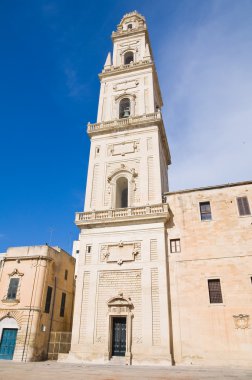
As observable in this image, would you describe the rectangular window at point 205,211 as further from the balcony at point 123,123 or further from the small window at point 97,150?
the small window at point 97,150

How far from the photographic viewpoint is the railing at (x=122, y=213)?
2119cm

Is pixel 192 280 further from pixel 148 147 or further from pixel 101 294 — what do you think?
pixel 148 147

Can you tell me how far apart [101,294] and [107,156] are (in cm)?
1191

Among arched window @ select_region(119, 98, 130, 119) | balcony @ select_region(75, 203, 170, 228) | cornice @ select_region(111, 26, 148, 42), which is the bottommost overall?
balcony @ select_region(75, 203, 170, 228)

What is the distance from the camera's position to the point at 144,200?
74.2 ft

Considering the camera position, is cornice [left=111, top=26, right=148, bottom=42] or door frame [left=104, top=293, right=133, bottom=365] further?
cornice [left=111, top=26, right=148, bottom=42]

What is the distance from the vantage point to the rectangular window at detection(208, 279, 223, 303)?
60.0 feet

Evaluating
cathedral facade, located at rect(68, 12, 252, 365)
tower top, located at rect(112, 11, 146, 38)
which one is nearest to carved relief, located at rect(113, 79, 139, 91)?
cathedral facade, located at rect(68, 12, 252, 365)

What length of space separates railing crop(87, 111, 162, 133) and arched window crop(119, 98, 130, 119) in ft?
7.98

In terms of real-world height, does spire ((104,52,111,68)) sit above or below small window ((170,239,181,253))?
above

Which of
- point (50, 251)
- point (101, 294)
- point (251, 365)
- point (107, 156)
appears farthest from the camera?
point (107, 156)

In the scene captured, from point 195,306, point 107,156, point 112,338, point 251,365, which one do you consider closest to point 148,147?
point 107,156

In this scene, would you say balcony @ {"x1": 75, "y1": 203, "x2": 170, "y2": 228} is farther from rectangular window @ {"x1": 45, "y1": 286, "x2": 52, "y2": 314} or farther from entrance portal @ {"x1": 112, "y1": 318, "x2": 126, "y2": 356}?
entrance portal @ {"x1": 112, "y1": 318, "x2": 126, "y2": 356}

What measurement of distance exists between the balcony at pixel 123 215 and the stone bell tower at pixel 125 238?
0.24 ft
